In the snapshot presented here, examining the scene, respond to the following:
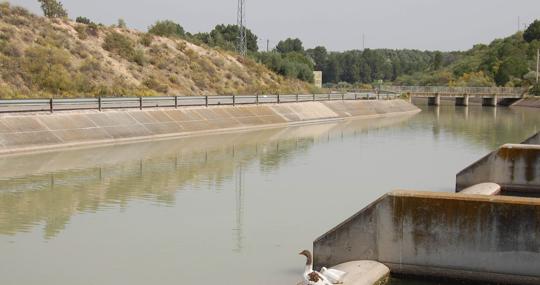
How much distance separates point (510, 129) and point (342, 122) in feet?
48.5

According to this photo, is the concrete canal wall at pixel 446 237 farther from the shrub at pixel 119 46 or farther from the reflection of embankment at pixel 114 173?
the shrub at pixel 119 46

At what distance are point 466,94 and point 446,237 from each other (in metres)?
109

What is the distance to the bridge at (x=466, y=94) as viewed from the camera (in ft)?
383

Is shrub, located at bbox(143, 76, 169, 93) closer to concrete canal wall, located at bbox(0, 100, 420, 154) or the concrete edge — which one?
concrete canal wall, located at bbox(0, 100, 420, 154)

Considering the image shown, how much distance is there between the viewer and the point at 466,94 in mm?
117438

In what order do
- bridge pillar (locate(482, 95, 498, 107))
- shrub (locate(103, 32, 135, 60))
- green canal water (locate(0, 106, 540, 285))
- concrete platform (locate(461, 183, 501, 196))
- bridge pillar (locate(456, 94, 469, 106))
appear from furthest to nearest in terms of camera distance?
bridge pillar (locate(456, 94, 469, 106)), bridge pillar (locate(482, 95, 498, 107)), shrub (locate(103, 32, 135, 60)), concrete platform (locate(461, 183, 501, 196)), green canal water (locate(0, 106, 540, 285))

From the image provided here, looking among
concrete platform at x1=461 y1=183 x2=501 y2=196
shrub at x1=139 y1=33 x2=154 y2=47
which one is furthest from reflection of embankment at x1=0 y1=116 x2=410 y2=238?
shrub at x1=139 y1=33 x2=154 y2=47

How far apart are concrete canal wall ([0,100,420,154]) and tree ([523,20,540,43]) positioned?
12269 cm

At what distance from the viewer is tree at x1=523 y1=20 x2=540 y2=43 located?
173550mm

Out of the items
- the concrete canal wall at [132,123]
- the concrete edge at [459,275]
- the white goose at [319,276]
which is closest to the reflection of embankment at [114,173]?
the concrete canal wall at [132,123]

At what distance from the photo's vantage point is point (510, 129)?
58.0 m

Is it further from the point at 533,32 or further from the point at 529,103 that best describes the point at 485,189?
the point at 533,32

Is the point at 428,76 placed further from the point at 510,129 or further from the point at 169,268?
the point at 169,268

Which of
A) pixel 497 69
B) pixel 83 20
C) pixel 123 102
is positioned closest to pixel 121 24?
pixel 83 20
